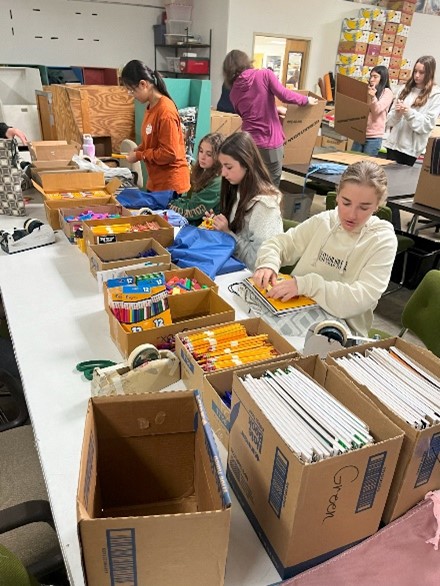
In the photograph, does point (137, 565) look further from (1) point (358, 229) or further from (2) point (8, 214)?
(2) point (8, 214)

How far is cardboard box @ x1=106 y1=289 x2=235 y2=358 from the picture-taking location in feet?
4.03

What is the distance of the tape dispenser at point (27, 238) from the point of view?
1957 mm

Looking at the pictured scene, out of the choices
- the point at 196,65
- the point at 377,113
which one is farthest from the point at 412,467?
the point at 196,65

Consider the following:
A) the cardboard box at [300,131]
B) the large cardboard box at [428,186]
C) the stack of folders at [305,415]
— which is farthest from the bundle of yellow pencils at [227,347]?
the cardboard box at [300,131]

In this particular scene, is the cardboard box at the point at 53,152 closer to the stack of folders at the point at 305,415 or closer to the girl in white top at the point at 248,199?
the girl in white top at the point at 248,199

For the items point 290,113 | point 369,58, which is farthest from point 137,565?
point 369,58

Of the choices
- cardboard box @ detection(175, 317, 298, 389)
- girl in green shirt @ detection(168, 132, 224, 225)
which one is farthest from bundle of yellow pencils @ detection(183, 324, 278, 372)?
girl in green shirt @ detection(168, 132, 224, 225)

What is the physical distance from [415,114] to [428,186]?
1419mm

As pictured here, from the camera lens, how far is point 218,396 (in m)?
0.97

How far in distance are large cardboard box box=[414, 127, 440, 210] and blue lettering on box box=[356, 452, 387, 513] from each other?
104 inches

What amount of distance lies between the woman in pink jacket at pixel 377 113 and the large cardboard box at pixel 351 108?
12 cm

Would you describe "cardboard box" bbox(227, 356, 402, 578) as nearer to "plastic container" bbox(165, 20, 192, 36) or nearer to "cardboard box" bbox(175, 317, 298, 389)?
"cardboard box" bbox(175, 317, 298, 389)

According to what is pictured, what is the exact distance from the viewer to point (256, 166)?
2.11 meters

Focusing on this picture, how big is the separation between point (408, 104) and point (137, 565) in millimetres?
4520
